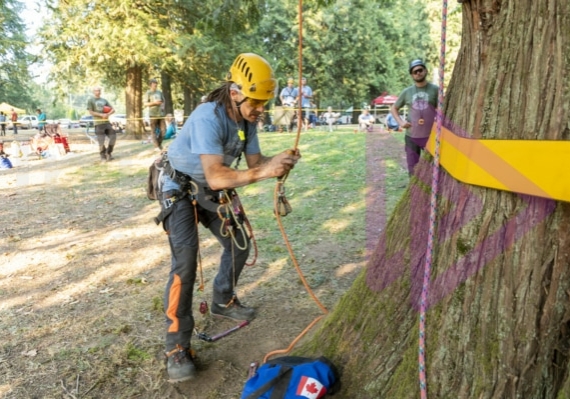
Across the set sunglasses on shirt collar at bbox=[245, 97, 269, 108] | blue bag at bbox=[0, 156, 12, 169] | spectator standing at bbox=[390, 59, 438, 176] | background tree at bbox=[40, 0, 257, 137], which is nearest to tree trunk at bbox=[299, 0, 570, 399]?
sunglasses on shirt collar at bbox=[245, 97, 269, 108]

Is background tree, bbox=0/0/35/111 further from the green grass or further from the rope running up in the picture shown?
the rope running up

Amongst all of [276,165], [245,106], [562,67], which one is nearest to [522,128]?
[562,67]

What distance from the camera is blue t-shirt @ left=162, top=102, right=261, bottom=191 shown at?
289cm

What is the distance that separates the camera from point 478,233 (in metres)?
1.95

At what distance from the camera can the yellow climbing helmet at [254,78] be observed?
2.94 m

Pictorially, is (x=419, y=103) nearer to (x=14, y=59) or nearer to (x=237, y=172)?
(x=237, y=172)

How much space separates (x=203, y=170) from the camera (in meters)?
2.96

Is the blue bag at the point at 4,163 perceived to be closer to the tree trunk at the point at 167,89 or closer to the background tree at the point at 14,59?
the background tree at the point at 14,59

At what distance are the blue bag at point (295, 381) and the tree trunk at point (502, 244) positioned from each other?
335 millimetres

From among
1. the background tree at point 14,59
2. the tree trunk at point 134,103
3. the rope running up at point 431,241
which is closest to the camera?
the rope running up at point 431,241

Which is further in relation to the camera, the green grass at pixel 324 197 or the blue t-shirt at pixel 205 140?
the green grass at pixel 324 197

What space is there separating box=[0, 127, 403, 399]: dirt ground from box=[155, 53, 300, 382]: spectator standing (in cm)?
29

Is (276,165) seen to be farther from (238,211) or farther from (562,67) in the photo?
(562,67)

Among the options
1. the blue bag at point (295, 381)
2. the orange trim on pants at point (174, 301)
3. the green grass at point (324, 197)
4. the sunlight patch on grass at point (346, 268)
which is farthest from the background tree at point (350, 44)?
the blue bag at point (295, 381)
